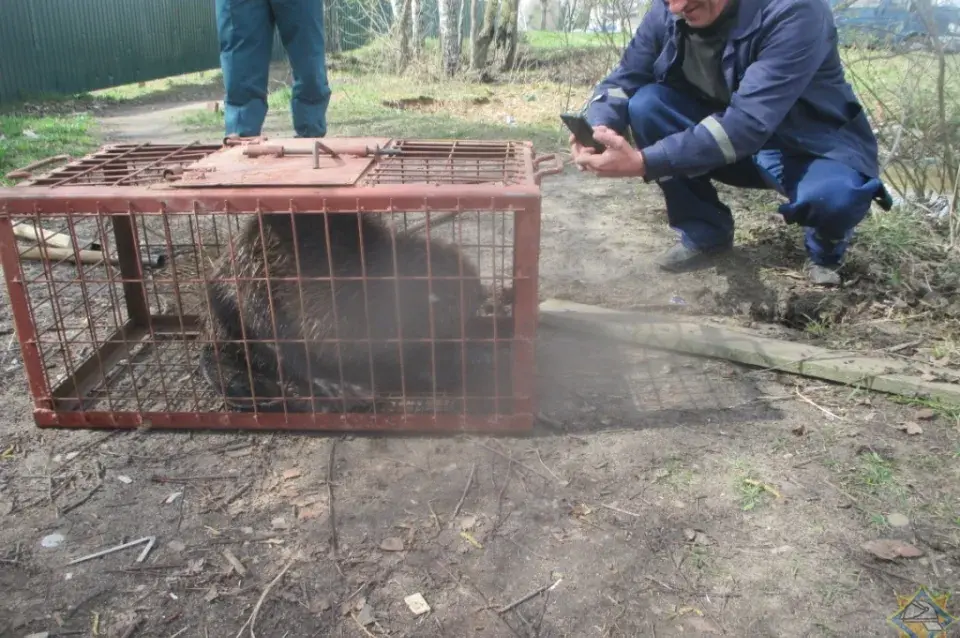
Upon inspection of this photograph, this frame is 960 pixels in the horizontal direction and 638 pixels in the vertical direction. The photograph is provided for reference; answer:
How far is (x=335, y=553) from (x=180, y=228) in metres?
3.11

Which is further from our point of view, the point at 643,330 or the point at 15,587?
the point at 643,330

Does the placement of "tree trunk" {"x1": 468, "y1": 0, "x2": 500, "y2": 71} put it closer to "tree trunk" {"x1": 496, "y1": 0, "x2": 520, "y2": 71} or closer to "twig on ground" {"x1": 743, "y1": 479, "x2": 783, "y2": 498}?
"tree trunk" {"x1": 496, "y1": 0, "x2": 520, "y2": 71}

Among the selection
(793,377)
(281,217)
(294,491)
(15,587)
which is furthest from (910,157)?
(15,587)

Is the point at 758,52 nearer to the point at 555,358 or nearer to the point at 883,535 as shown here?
the point at 555,358

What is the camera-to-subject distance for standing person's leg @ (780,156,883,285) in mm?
3332

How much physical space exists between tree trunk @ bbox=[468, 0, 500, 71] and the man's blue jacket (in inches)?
374

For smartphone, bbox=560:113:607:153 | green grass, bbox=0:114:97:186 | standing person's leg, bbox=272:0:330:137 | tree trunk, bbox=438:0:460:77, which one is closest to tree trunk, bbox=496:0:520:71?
tree trunk, bbox=438:0:460:77

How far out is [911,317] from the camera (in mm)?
3461

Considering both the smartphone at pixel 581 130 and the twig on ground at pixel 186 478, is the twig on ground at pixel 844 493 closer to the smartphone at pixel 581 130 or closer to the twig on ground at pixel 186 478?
the smartphone at pixel 581 130

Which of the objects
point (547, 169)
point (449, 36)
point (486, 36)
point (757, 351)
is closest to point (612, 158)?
point (547, 169)

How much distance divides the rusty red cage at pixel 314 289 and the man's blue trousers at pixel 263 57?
1872 millimetres

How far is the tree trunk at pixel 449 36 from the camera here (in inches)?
474

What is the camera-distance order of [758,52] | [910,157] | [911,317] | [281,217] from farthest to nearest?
1. [910,157]
2. [911,317]
3. [758,52]
4. [281,217]

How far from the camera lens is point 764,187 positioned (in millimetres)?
3877
